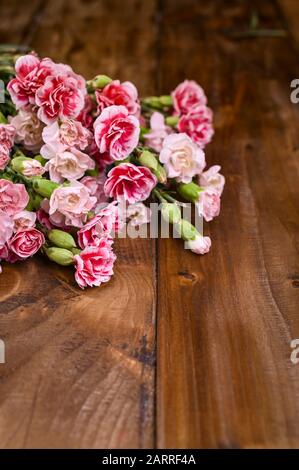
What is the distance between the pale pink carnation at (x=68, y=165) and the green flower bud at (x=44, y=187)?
0.8 inches

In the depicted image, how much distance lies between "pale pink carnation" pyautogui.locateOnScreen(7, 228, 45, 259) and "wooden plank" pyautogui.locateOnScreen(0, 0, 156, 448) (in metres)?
0.03

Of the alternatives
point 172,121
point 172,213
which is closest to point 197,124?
point 172,121

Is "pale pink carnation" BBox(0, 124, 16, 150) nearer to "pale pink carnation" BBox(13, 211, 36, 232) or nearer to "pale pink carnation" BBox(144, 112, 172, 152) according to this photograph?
"pale pink carnation" BBox(13, 211, 36, 232)

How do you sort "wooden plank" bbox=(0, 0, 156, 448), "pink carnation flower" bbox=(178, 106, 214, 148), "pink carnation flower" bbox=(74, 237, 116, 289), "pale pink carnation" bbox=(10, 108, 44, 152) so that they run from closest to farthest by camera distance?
"wooden plank" bbox=(0, 0, 156, 448)
"pink carnation flower" bbox=(74, 237, 116, 289)
"pale pink carnation" bbox=(10, 108, 44, 152)
"pink carnation flower" bbox=(178, 106, 214, 148)

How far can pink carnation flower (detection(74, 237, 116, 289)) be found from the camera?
34.7 inches

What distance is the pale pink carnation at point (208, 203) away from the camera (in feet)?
3.33

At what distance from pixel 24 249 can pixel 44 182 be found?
0.28ft

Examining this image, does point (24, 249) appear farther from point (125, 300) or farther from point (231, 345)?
point (231, 345)

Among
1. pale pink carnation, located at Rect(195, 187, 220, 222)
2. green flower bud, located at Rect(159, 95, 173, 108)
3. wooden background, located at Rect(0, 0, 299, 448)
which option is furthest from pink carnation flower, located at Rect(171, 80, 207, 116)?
pale pink carnation, located at Rect(195, 187, 220, 222)

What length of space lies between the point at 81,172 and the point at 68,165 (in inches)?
0.8

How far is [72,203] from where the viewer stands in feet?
3.02

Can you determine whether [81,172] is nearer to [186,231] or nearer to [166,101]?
[186,231]

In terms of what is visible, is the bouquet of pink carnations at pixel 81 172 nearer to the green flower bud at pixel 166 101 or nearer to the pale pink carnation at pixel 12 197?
the pale pink carnation at pixel 12 197

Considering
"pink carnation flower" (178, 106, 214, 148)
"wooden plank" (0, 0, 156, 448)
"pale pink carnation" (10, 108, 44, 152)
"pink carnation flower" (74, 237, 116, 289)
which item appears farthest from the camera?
"pink carnation flower" (178, 106, 214, 148)
